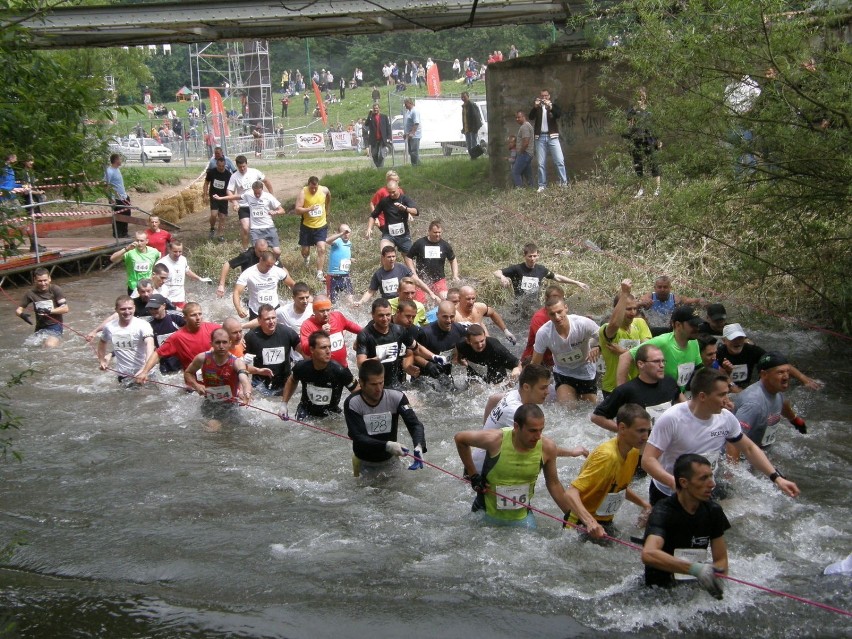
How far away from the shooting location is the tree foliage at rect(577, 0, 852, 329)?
985 centimetres

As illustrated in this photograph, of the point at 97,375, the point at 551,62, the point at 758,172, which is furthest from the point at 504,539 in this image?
the point at 551,62

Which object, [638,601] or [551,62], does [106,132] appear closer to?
[638,601]

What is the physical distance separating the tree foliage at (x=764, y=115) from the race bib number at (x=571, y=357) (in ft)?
8.18

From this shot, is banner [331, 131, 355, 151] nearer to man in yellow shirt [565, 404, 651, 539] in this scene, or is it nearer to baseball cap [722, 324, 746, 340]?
baseball cap [722, 324, 746, 340]

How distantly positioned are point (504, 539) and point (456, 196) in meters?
14.7

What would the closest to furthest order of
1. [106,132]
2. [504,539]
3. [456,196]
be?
[106,132], [504,539], [456,196]

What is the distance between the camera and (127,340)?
39.0 feet

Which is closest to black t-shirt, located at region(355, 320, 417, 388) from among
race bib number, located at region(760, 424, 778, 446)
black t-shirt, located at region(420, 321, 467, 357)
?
black t-shirt, located at region(420, 321, 467, 357)

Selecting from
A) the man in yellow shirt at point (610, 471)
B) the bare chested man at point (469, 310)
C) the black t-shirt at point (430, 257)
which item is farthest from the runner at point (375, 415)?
the black t-shirt at point (430, 257)

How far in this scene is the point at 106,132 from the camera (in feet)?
20.5

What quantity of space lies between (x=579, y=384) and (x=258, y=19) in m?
9.81

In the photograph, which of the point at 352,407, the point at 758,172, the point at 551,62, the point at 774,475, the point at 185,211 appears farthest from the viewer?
the point at 185,211

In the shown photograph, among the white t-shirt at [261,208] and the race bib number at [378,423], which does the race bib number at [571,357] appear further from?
the white t-shirt at [261,208]

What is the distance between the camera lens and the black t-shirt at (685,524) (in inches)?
223
